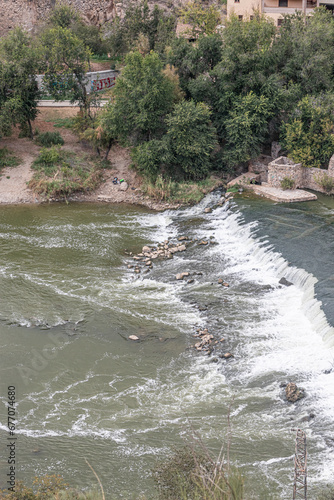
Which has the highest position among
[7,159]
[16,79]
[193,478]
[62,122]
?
[16,79]

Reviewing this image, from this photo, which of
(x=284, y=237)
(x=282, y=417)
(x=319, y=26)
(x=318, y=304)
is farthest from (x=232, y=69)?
(x=282, y=417)

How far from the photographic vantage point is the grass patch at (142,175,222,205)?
3197cm

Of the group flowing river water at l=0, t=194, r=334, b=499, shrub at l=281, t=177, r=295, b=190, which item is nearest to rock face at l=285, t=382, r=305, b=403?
flowing river water at l=0, t=194, r=334, b=499

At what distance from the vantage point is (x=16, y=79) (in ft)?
114

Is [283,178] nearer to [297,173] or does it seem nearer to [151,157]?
[297,173]

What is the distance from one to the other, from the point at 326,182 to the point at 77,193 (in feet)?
48.6

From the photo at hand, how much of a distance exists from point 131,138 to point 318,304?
18.0 metres

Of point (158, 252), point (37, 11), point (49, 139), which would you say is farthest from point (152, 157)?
point (37, 11)

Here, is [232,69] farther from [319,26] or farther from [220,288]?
[220,288]

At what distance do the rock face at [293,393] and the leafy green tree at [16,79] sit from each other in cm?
2554

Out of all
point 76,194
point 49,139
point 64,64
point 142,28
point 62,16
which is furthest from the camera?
→ point 142,28

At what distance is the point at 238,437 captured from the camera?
14.9 meters

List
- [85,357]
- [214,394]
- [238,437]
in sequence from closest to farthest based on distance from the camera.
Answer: [238,437]
[214,394]
[85,357]

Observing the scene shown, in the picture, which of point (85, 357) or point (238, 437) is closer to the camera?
point (238, 437)
